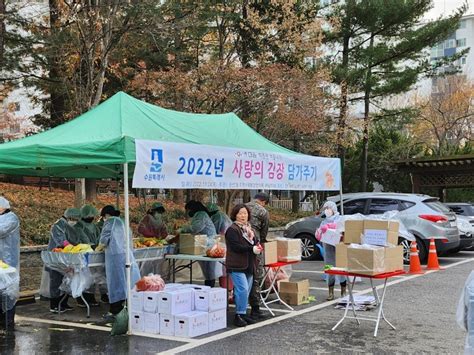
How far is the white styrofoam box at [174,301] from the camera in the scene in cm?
666

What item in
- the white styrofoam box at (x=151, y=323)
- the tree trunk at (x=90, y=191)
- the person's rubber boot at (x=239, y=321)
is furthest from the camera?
the tree trunk at (x=90, y=191)

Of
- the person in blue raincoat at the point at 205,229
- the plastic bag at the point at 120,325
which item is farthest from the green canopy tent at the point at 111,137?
the plastic bag at the point at 120,325

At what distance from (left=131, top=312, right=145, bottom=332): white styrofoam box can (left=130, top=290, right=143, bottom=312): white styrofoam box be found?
0.19 feet

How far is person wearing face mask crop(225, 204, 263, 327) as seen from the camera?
22.8ft

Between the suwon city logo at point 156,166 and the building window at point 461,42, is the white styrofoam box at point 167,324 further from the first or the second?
the building window at point 461,42

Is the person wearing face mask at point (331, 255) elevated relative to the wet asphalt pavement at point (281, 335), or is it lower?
elevated

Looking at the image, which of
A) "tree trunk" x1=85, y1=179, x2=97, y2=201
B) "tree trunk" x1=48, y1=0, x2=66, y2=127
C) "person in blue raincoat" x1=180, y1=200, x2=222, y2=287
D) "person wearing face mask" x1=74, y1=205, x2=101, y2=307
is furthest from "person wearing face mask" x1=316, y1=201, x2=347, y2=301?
"tree trunk" x1=85, y1=179, x2=97, y2=201

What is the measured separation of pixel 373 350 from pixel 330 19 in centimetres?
1465

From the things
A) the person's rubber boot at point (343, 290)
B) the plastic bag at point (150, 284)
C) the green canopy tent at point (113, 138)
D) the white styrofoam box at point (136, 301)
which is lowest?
the person's rubber boot at point (343, 290)

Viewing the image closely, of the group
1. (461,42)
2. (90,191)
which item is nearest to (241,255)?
(90,191)

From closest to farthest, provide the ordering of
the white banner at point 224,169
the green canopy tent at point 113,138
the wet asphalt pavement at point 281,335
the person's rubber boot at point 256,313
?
1. the wet asphalt pavement at point 281,335
2. the white banner at point 224,169
3. the green canopy tent at point 113,138
4. the person's rubber boot at point 256,313

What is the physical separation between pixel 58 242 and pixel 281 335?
3.71m

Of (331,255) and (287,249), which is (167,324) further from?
(331,255)

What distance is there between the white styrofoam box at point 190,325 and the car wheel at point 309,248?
741cm
